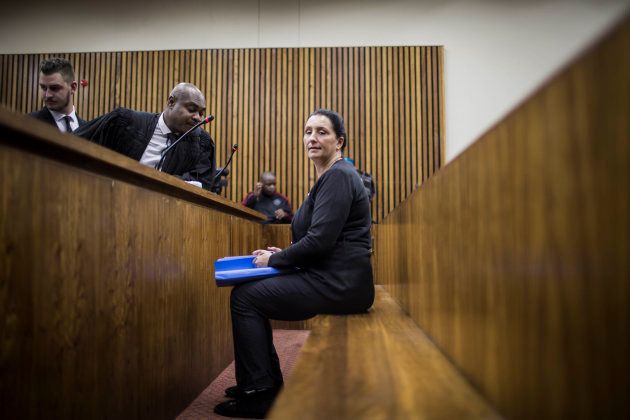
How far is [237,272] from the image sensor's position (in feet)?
5.91

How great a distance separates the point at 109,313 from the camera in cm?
137

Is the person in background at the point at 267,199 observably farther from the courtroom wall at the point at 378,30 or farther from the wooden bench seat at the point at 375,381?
the wooden bench seat at the point at 375,381

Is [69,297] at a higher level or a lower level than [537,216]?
lower

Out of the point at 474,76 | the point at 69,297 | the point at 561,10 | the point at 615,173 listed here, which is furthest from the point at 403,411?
the point at 561,10

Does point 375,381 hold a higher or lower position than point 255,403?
higher

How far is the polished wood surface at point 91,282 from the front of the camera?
3.26ft

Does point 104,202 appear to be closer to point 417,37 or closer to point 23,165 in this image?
point 23,165

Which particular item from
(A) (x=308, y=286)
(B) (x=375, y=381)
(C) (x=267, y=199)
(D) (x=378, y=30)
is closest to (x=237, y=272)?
(A) (x=308, y=286)

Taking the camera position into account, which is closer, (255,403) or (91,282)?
(91,282)

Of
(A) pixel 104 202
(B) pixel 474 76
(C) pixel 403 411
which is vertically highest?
(B) pixel 474 76

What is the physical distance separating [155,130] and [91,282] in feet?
6.43

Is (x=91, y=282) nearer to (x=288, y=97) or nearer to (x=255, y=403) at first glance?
(x=255, y=403)

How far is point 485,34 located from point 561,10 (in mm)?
990

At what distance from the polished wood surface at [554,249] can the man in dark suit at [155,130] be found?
7.28ft
